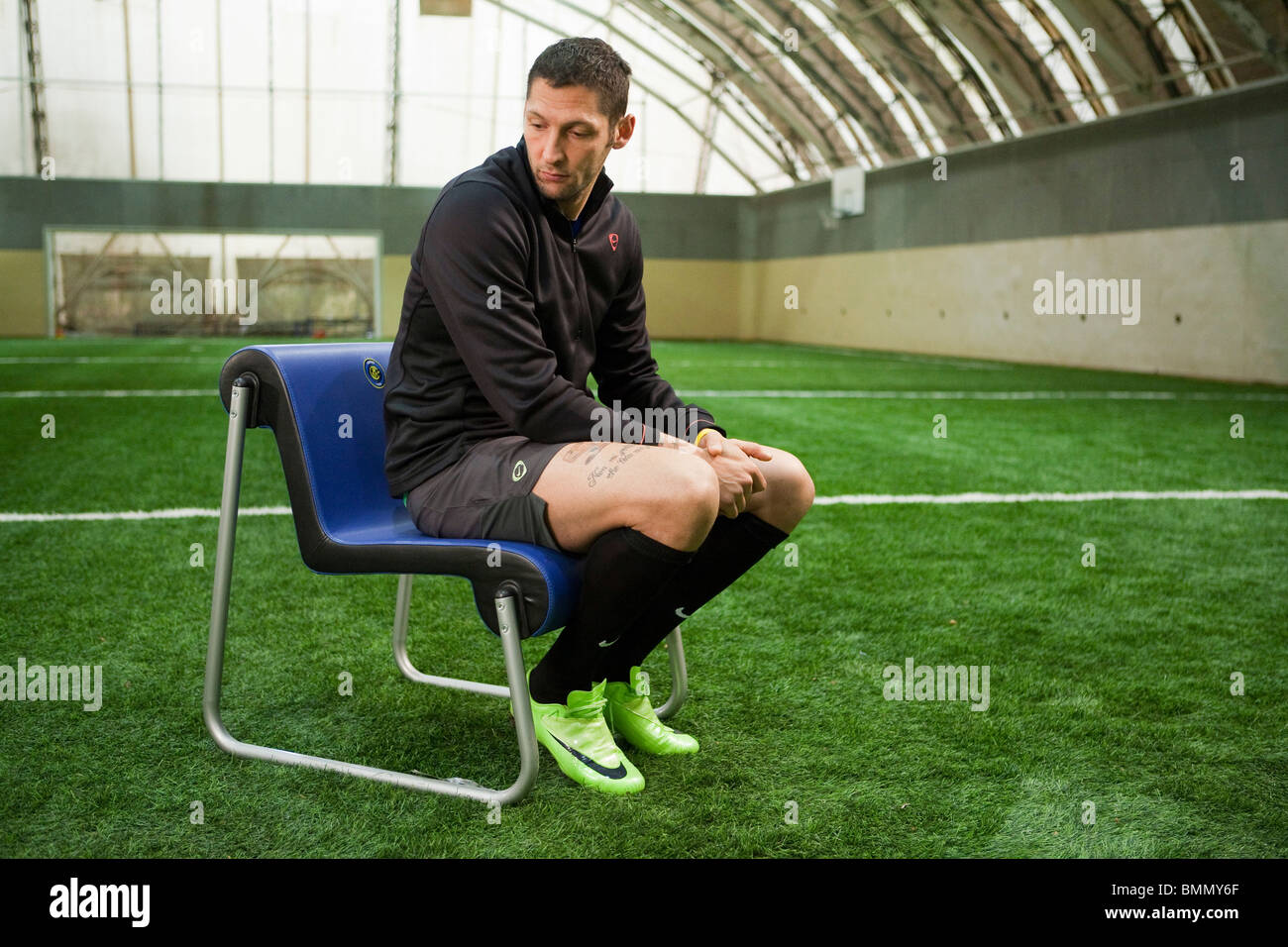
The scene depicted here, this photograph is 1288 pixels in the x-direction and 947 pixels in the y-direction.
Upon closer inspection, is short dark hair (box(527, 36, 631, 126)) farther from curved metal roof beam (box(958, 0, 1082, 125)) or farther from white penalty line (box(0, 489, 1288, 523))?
curved metal roof beam (box(958, 0, 1082, 125))

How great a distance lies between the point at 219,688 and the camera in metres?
2.15

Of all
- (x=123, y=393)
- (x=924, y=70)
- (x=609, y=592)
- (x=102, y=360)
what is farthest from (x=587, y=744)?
(x=924, y=70)

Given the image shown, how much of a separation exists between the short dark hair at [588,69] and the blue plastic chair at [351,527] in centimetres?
66

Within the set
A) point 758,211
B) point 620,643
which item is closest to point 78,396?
point 620,643

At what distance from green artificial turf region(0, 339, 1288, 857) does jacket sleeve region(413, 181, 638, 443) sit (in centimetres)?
68

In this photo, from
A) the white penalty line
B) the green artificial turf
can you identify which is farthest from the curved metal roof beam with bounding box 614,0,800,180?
the green artificial turf

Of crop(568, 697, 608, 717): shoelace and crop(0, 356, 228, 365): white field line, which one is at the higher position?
crop(568, 697, 608, 717): shoelace

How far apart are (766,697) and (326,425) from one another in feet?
3.75

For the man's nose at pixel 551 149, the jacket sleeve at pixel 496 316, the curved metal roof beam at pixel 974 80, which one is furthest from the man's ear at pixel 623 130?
the curved metal roof beam at pixel 974 80

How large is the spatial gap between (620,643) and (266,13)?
23.8 metres

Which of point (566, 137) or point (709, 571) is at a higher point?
point (566, 137)

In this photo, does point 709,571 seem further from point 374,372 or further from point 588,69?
point 588,69

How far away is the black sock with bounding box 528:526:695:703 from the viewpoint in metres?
1.84
